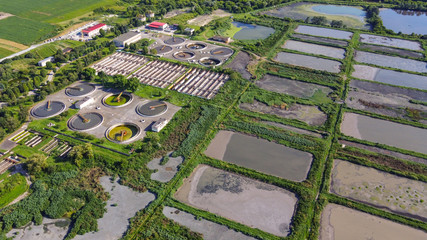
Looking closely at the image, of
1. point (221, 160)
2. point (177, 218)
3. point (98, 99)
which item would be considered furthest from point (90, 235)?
point (98, 99)

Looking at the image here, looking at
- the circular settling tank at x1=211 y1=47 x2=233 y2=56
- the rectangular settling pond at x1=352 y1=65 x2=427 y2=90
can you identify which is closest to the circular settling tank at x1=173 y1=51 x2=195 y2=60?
the circular settling tank at x1=211 y1=47 x2=233 y2=56

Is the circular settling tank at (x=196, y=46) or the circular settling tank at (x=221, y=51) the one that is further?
the circular settling tank at (x=196, y=46)

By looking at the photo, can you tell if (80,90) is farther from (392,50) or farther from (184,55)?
(392,50)

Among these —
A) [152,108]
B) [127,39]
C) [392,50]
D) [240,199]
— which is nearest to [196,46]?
[127,39]

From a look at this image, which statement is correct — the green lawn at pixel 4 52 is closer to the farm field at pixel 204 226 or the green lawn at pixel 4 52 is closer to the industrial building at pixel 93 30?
the industrial building at pixel 93 30

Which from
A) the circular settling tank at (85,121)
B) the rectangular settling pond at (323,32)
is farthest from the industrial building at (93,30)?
the rectangular settling pond at (323,32)

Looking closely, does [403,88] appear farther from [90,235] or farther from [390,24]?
[90,235]

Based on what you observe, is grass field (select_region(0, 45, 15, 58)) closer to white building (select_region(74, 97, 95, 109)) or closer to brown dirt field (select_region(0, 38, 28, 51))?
brown dirt field (select_region(0, 38, 28, 51))
